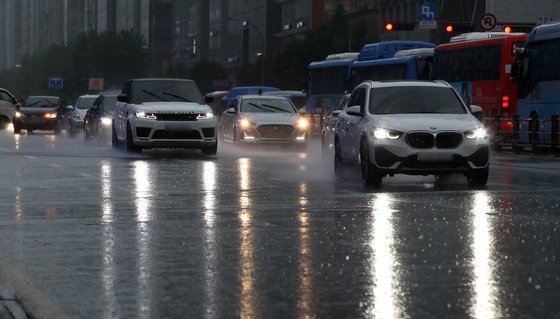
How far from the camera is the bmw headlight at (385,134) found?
754 inches

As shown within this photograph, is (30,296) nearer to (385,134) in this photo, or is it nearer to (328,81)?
(385,134)

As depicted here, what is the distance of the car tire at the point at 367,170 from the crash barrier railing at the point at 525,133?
1657cm

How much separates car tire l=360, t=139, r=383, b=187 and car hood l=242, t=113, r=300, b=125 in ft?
52.4

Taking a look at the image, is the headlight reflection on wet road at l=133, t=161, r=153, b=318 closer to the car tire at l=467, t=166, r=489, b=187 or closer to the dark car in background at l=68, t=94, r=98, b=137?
the car tire at l=467, t=166, r=489, b=187

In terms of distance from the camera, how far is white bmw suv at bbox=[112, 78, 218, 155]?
98.2 ft

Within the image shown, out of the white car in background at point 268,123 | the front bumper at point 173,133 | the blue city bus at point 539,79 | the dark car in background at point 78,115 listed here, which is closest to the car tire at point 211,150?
the front bumper at point 173,133

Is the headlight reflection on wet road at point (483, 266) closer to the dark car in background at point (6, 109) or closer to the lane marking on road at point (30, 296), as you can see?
the lane marking on road at point (30, 296)

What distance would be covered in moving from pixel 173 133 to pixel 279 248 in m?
18.8

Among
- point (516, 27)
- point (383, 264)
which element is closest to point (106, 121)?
point (516, 27)

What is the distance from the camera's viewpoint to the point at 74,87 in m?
153

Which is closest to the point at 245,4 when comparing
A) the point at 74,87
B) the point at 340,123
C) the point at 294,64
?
the point at 74,87

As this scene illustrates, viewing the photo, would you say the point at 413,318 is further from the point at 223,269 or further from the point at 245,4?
the point at 245,4

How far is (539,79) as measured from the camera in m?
38.2

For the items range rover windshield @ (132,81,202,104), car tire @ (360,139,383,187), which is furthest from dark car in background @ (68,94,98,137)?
car tire @ (360,139,383,187)
